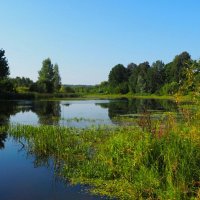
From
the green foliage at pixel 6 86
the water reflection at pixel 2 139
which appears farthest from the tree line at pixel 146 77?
the water reflection at pixel 2 139

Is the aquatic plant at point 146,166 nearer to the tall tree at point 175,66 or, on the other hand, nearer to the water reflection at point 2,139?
the water reflection at point 2,139

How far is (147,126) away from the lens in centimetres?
1210

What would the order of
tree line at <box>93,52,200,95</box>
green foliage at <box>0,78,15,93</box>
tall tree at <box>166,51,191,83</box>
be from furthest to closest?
tree line at <box>93,52,200,95</box>
tall tree at <box>166,51,191,83</box>
green foliage at <box>0,78,15,93</box>

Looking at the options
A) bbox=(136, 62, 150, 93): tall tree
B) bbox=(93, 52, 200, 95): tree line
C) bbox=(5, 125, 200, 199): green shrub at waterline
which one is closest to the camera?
bbox=(5, 125, 200, 199): green shrub at waterline

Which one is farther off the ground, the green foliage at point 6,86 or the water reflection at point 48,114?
the green foliage at point 6,86

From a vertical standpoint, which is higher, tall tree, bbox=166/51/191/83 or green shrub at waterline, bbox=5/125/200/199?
tall tree, bbox=166/51/191/83

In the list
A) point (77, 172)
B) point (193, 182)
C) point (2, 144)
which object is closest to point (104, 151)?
point (77, 172)

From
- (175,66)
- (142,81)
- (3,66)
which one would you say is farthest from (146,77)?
(3,66)

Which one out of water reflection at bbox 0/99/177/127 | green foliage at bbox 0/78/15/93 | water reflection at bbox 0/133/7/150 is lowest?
water reflection at bbox 0/133/7/150

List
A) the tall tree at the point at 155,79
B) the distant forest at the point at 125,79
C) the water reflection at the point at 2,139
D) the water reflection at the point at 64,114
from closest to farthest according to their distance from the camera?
1. the water reflection at the point at 2,139
2. the water reflection at the point at 64,114
3. the distant forest at the point at 125,79
4. the tall tree at the point at 155,79

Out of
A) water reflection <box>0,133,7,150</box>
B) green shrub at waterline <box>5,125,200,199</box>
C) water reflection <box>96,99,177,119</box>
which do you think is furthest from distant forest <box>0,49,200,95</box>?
green shrub at waterline <box>5,125,200,199</box>

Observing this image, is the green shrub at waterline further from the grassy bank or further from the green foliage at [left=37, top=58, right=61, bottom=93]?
the green foliage at [left=37, top=58, right=61, bottom=93]

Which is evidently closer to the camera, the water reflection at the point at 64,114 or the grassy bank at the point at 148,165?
the grassy bank at the point at 148,165

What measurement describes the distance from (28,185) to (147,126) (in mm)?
4027
